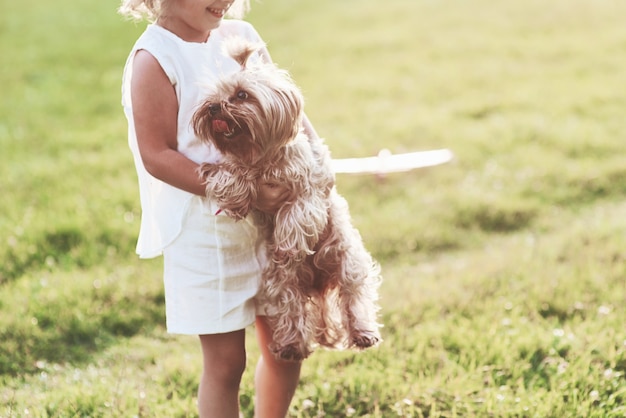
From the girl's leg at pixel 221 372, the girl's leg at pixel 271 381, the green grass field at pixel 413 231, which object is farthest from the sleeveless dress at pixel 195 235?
the green grass field at pixel 413 231

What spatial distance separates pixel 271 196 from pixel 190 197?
13.7 inches

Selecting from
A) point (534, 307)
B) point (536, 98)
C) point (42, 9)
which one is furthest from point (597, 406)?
point (42, 9)

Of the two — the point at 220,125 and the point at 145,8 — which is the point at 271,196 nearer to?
the point at 220,125

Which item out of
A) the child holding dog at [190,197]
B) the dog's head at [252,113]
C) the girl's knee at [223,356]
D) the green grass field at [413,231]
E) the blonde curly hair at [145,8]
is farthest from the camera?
the green grass field at [413,231]

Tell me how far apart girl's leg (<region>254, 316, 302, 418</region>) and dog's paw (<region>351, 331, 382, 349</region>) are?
1.42 ft

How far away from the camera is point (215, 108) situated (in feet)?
8.77

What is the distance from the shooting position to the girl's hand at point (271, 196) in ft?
9.63

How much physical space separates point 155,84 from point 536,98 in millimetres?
7700

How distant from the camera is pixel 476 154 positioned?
817 centimetres

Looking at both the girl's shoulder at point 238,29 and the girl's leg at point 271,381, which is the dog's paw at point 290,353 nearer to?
the girl's leg at point 271,381

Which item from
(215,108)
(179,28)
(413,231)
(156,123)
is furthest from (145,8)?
(413,231)

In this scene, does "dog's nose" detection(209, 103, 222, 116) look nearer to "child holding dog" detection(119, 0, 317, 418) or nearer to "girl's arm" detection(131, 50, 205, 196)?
"child holding dog" detection(119, 0, 317, 418)

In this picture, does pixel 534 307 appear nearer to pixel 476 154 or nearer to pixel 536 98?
pixel 476 154

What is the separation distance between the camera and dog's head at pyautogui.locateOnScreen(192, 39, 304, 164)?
8.66ft
